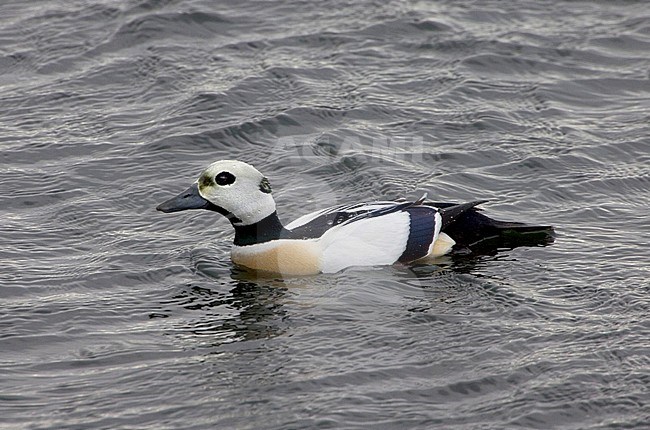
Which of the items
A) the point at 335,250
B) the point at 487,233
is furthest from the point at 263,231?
the point at 487,233

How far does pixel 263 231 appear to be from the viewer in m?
10.3

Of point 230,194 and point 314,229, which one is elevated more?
point 230,194

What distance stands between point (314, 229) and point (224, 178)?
85cm

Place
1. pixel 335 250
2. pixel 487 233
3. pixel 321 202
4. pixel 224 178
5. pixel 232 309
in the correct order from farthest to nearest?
pixel 321 202, pixel 487 233, pixel 224 178, pixel 335 250, pixel 232 309

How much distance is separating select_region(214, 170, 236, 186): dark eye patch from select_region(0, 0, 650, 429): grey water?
724mm

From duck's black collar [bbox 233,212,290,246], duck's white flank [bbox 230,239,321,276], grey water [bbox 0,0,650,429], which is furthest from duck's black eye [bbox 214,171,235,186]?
grey water [bbox 0,0,650,429]

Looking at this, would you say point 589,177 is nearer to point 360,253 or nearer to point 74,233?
point 360,253

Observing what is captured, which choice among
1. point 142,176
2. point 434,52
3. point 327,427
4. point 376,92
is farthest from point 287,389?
point 434,52

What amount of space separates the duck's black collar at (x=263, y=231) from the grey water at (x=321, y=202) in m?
0.33

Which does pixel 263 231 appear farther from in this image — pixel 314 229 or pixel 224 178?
pixel 224 178

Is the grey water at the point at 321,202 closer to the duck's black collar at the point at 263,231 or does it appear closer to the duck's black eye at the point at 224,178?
the duck's black collar at the point at 263,231

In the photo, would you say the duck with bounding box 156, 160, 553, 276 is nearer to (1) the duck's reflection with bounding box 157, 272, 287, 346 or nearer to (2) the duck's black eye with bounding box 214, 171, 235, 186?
(2) the duck's black eye with bounding box 214, 171, 235, 186

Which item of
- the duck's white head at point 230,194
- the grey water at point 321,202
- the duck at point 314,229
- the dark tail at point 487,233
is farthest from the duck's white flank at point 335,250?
the dark tail at point 487,233

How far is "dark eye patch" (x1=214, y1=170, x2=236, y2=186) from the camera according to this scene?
33.5ft
